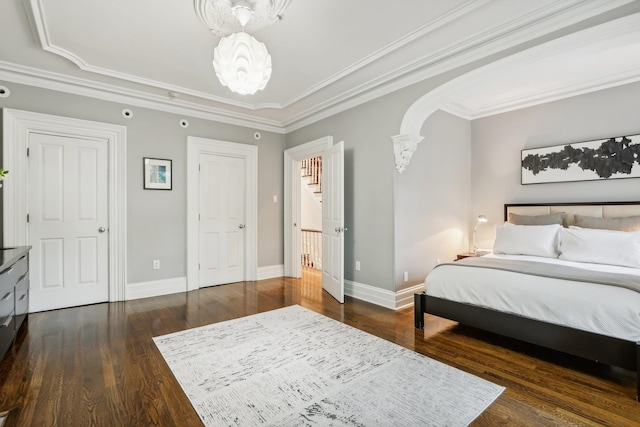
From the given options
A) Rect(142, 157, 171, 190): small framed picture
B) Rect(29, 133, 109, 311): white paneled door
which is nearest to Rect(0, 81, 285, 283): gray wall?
Rect(142, 157, 171, 190): small framed picture

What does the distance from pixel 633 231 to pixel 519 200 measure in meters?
1.36

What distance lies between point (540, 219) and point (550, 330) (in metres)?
2.28

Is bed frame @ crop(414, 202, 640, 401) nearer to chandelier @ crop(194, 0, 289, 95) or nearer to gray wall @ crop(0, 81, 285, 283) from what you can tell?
chandelier @ crop(194, 0, 289, 95)

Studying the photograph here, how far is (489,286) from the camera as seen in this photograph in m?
2.70

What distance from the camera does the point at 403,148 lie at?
3.67 metres

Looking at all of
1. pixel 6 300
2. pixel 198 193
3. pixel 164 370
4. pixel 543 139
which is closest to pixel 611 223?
pixel 543 139

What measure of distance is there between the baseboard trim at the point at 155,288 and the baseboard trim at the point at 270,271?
121cm

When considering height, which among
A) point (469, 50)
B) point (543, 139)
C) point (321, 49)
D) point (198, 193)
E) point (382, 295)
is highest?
point (321, 49)

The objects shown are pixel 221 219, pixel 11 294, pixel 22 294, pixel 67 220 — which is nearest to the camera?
pixel 11 294

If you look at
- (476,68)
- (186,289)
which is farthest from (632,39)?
(186,289)

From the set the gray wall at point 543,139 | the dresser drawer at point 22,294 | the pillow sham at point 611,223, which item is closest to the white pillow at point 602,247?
the pillow sham at point 611,223

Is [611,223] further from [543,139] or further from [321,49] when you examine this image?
[321,49]

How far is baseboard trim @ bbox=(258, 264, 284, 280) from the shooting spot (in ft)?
17.4

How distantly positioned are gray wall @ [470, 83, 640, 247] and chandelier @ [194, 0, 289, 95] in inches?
150
